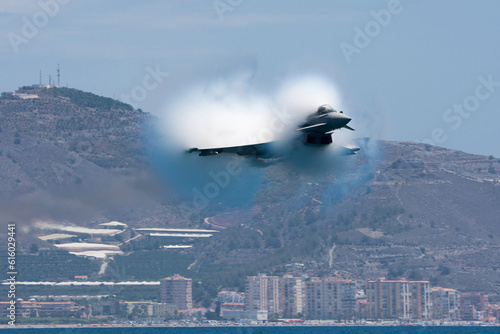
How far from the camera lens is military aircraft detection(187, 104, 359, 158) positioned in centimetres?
7644

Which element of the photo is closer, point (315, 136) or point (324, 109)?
point (324, 109)

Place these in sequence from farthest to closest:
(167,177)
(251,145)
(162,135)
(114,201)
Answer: (114,201) → (167,177) → (162,135) → (251,145)

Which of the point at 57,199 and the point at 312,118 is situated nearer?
the point at 312,118

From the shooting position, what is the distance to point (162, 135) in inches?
3509

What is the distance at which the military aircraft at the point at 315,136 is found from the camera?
3009 inches

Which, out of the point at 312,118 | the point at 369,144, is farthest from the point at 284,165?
the point at 369,144

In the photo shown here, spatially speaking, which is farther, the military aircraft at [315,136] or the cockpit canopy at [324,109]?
the cockpit canopy at [324,109]

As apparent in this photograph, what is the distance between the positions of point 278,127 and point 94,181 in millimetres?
47593

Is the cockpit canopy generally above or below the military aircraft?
above

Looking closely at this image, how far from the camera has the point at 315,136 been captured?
79.5 meters

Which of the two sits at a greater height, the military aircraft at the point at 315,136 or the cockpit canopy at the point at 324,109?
the cockpit canopy at the point at 324,109

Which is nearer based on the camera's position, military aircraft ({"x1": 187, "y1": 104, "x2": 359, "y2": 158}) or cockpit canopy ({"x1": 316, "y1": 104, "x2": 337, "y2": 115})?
military aircraft ({"x1": 187, "y1": 104, "x2": 359, "y2": 158})

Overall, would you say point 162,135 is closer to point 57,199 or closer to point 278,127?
point 278,127

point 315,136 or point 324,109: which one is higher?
point 324,109
